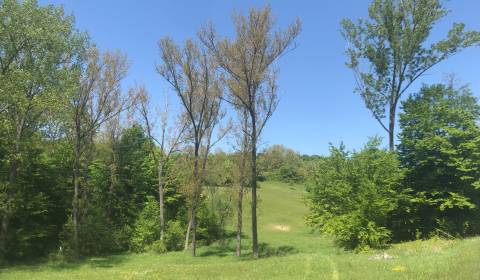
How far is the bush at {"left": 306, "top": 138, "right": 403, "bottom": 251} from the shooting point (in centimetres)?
2088

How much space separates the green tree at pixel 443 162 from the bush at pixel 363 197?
1.96m

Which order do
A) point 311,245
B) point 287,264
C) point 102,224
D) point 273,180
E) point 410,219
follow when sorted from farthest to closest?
1. point 273,180
2. point 102,224
3. point 311,245
4. point 410,219
5. point 287,264

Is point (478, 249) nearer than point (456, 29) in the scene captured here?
Yes

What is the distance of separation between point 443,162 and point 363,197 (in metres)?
5.76

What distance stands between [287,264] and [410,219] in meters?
12.1

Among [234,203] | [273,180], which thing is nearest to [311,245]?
[234,203]

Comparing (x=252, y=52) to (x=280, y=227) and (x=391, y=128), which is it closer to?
(x=391, y=128)

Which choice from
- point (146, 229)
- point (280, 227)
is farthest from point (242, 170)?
point (280, 227)

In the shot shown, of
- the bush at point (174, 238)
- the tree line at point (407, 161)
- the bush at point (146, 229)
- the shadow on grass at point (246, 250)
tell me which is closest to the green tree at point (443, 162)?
the tree line at point (407, 161)

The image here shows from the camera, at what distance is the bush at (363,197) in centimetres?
2088

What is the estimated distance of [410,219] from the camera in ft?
79.0

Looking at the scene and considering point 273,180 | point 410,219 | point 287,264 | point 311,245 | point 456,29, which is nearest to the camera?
point 287,264

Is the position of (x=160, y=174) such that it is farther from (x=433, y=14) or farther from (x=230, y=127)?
(x=433, y=14)

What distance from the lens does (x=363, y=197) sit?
2111cm
